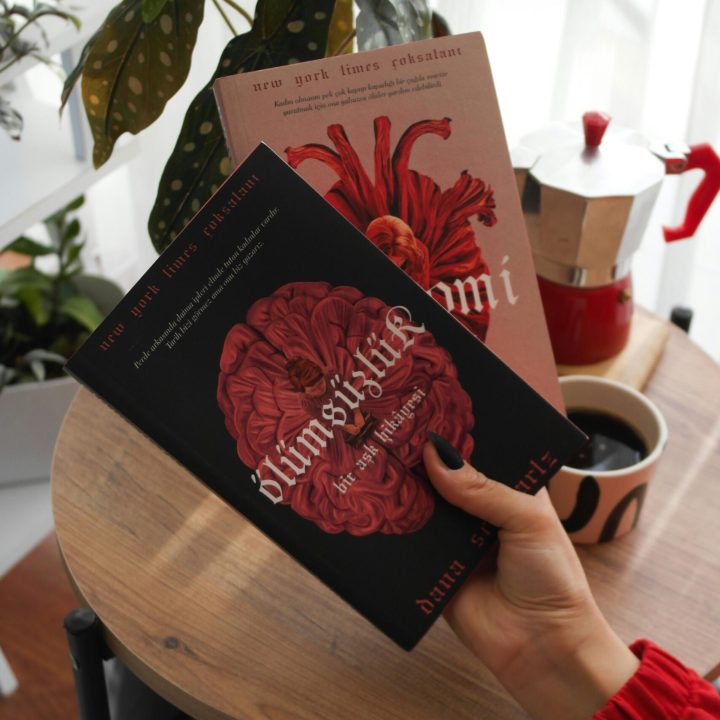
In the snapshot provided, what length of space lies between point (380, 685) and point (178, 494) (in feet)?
0.78

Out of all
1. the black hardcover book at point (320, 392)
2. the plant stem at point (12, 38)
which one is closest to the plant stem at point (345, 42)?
the black hardcover book at point (320, 392)

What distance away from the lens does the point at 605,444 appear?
0.79 meters

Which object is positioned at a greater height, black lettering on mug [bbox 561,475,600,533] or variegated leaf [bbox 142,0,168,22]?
variegated leaf [bbox 142,0,168,22]

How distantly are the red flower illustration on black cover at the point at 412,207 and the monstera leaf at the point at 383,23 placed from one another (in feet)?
0.30

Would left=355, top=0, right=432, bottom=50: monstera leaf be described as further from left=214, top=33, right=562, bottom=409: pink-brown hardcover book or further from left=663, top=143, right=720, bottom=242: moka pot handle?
left=663, top=143, right=720, bottom=242: moka pot handle

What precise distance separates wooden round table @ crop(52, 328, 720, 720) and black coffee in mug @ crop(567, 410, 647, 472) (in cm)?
6

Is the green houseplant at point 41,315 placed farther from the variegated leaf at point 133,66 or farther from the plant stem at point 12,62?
the variegated leaf at point 133,66

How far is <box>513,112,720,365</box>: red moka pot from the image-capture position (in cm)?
83

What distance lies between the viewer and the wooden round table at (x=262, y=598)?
0.67 meters

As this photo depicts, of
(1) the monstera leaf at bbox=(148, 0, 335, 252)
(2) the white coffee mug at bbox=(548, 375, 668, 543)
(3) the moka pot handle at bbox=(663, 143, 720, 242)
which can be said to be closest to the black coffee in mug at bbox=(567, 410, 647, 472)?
(2) the white coffee mug at bbox=(548, 375, 668, 543)

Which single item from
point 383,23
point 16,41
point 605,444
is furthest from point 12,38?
point 605,444

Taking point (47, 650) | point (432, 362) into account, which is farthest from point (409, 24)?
point (47, 650)

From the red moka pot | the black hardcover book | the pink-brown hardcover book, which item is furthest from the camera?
the red moka pot

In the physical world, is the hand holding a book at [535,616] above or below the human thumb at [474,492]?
below
